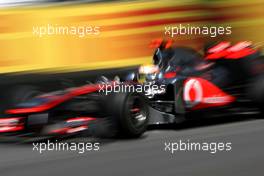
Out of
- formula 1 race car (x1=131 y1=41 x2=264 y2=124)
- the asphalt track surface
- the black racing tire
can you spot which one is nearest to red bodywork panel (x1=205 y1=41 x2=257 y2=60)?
formula 1 race car (x1=131 y1=41 x2=264 y2=124)

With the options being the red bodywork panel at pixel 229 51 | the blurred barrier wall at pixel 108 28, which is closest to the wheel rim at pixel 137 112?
the red bodywork panel at pixel 229 51

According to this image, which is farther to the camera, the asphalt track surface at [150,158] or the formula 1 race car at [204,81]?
the formula 1 race car at [204,81]

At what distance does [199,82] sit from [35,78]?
2.15 meters

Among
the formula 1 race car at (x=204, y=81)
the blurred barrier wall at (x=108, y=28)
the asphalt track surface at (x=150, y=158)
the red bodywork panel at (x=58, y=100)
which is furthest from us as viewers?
the blurred barrier wall at (x=108, y=28)

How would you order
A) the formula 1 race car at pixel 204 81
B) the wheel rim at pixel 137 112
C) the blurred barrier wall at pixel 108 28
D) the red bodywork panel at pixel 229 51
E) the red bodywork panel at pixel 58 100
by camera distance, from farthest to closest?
the blurred barrier wall at pixel 108 28 < the red bodywork panel at pixel 229 51 < the formula 1 race car at pixel 204 81 < the wheel rim at pixel 137 112 < the red bodywork panel at pixel 58 100

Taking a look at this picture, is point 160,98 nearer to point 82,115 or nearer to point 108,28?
point 82,115

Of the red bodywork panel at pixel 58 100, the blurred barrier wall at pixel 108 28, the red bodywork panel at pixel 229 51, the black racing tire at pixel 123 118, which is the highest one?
the blurred barrier wall at pixel 108 28

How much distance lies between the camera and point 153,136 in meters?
7.33

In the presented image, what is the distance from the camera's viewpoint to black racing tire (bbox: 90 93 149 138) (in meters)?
6.86

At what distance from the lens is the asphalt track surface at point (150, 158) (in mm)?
5570

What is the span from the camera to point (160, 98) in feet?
25.2

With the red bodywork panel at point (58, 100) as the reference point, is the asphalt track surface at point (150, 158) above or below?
below

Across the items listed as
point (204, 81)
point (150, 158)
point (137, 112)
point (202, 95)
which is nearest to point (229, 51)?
point (204, 81)

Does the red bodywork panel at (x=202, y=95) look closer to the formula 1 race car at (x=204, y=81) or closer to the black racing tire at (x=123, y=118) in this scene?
the formula 1 race car at (x=204, y=81)
